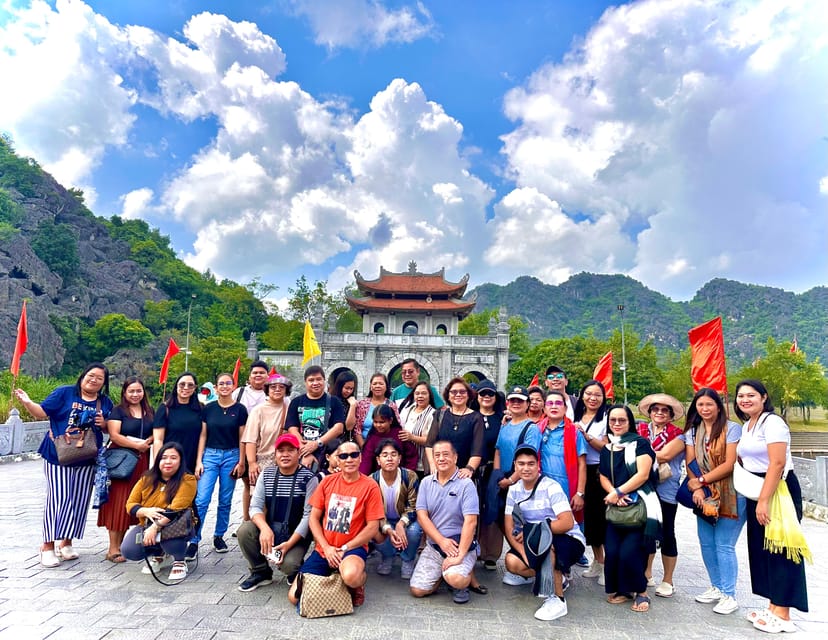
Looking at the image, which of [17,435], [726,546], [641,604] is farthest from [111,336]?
[726,546]

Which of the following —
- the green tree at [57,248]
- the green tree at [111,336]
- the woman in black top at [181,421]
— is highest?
the green tree at [57,248]

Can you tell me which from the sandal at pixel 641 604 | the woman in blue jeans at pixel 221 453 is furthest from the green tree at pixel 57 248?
the sandal at pixel 641 604

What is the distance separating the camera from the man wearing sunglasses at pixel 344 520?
3465 mm

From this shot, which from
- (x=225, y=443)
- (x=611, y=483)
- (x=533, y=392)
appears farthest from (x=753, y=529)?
(x=225, y=443)

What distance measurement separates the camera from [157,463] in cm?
405

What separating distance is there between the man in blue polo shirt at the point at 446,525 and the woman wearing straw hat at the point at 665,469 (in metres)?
1.46

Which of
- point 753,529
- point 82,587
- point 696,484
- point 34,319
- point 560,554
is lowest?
point 82,587

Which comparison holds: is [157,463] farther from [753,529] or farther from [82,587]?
[753,529]

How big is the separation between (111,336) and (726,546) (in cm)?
3717

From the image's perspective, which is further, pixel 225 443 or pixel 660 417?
pixel 225 443

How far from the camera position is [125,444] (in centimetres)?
434

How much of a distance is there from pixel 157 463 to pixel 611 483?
12.4ft

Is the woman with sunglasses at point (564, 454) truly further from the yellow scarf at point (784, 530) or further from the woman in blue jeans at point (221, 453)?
the woman in blue jeans at point (221, 453)

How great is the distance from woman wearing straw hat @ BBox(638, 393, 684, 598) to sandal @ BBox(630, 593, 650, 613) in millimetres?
337
